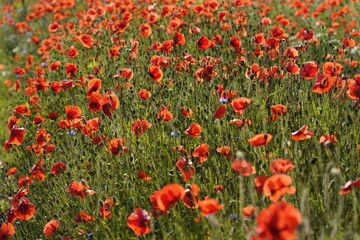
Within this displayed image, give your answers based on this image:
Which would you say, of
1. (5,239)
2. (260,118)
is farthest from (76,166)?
(260,118)

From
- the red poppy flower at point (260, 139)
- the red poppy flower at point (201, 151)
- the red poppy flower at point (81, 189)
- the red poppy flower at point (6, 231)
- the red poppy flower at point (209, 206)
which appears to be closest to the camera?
the red poppy flower at point (209, 206)

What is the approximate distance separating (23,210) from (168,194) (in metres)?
1.14

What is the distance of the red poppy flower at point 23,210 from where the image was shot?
254cm

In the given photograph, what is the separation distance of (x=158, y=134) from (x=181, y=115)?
0.22 meters

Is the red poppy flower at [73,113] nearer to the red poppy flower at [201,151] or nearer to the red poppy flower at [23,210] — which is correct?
the red poppy flower at [23,210]

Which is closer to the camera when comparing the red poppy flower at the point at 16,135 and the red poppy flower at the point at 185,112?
the red poppy flower at the point at 185,112

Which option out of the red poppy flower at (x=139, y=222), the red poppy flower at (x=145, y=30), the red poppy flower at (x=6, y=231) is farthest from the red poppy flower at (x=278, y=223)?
the red poppy flower at (x=145, y=30)

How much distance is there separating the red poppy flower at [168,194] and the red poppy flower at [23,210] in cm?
109

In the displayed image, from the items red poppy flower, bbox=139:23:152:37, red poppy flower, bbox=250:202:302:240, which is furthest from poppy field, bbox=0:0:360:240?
red poppy flower, bbox=139:23:152:37

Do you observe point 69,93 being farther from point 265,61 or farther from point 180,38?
point 265,61

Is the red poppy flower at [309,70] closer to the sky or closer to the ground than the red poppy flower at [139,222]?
closer to the sky

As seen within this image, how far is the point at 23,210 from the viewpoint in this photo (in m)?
2.56

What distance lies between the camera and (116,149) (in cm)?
270

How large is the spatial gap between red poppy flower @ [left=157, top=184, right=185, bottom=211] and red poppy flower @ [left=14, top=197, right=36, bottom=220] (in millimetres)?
1095
